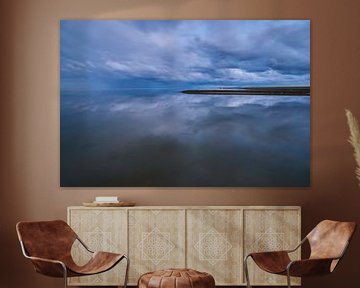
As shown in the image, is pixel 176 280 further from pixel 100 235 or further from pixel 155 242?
pixel 100 235

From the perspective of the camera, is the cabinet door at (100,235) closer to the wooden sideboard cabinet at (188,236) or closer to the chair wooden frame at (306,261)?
the wooden sideboard cabinet at (188,236)

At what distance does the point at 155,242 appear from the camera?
6496mm

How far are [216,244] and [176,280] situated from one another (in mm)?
1101

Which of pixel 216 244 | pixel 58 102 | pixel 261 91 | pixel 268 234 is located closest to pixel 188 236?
pixel 216 244

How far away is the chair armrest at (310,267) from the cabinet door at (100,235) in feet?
5.28

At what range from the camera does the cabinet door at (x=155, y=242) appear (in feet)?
21.3

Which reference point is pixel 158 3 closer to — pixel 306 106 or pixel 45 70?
pixel 45 70

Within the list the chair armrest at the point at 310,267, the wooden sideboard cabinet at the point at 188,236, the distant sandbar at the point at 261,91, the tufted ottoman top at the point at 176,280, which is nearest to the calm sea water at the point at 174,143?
the distant sandbar at the point at 261,91

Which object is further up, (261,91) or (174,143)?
(261,91)

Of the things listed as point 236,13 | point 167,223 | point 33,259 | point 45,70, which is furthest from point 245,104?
point 33,259

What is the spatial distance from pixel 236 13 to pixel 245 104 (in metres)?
0.90

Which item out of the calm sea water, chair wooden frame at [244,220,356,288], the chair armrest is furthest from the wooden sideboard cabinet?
the chair armrest

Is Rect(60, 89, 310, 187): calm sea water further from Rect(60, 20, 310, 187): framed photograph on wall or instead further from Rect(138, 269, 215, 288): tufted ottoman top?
Rect(138, 269, 215, 288): tufted ottoman top

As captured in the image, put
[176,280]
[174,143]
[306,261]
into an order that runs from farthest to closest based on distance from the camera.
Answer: [174,143] → [306,261] → [176,280]
